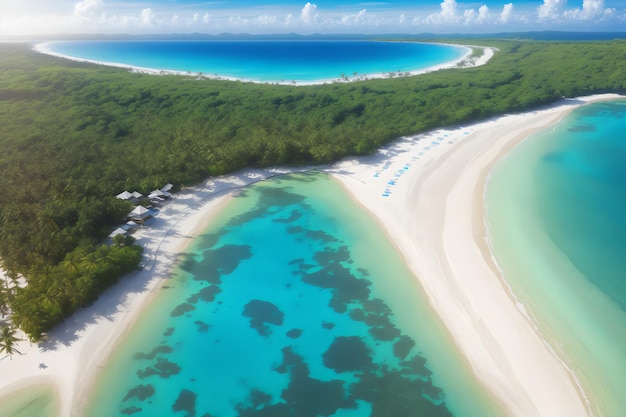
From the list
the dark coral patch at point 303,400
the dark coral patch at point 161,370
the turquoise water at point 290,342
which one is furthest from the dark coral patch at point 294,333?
the dark coral patch at point 161,370

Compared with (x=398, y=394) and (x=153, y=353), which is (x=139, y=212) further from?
(x=398, y=394)

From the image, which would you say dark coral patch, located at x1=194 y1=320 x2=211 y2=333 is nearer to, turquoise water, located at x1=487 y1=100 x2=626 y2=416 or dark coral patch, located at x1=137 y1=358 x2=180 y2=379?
dark coral patch, located at x1=137 y1=358 x2=180 y2=379

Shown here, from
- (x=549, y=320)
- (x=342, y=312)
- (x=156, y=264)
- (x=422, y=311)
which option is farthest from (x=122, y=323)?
(x=549, y=320)

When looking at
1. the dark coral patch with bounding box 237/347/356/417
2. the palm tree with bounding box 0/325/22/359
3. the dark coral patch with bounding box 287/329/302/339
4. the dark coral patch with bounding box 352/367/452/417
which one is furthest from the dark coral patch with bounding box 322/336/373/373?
the palm tree with bounding box 0/325/22/359

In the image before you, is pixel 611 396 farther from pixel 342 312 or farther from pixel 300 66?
pixel 300 66

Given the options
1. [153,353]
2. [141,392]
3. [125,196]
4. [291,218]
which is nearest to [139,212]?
[125,196]

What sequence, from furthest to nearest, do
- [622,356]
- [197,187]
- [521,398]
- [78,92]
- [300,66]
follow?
[300,66]
[78,92]
[197,187]
[622,356]
[521,398]
